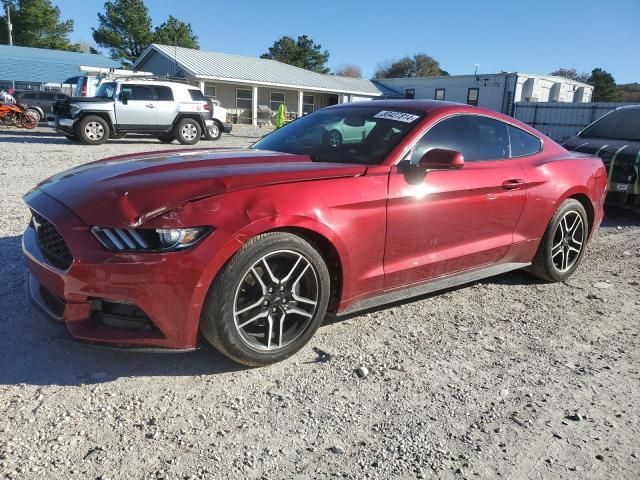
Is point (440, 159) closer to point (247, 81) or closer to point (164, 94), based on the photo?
point (164, 94)

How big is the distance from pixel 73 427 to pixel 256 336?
1.00 m

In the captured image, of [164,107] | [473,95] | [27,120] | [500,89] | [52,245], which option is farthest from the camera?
[473,95]

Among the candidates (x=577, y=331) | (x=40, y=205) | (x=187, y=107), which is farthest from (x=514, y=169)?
(x=187, y=107)

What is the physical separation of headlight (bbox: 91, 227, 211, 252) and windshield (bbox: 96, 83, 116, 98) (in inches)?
582

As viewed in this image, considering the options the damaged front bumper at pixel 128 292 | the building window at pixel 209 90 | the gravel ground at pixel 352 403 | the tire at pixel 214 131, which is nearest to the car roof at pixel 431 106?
the gravel ground at pixel 352 403

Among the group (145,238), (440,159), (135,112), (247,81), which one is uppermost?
(247,81)

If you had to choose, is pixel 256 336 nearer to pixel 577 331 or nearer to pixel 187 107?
pixel 577 331

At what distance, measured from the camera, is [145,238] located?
2.61m

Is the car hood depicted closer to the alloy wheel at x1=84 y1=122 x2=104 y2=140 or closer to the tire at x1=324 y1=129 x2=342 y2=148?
the tire at x1=324 y1=129 x2=342 y2=148

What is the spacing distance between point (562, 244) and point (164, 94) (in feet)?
47.7

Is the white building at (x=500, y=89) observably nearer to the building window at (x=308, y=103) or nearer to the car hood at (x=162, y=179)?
the building window at (x=308, y=103)

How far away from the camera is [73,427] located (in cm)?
240

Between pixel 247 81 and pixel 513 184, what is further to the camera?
pixel 247 81

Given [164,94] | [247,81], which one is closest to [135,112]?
[164,94]
